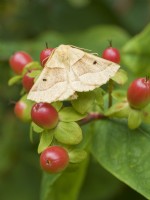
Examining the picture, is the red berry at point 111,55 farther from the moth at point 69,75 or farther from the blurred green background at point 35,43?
the blurred green background at point 35,43

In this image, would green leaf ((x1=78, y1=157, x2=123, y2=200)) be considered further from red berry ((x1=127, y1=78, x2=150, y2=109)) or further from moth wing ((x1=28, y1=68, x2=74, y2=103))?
moth wing ((x1=28, y1=68, x2=74, y2=103))

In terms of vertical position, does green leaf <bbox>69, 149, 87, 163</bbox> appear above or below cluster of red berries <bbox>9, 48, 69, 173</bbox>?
below

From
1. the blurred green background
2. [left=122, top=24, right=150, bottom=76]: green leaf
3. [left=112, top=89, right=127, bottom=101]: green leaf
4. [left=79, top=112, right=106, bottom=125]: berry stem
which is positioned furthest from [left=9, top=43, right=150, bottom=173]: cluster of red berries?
the blurred green background

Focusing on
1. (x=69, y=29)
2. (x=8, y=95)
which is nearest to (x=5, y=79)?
(x=8, y=95)

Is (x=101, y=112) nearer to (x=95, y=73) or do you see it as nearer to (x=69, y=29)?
(x=95, y=73)

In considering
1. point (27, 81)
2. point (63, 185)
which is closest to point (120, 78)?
point (27, 81)

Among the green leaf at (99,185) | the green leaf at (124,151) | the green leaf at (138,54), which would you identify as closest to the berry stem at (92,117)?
the green leaf at (124,151)
